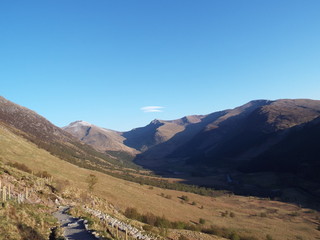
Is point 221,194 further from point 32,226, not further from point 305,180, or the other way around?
point 32,226

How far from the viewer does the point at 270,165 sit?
503 feet

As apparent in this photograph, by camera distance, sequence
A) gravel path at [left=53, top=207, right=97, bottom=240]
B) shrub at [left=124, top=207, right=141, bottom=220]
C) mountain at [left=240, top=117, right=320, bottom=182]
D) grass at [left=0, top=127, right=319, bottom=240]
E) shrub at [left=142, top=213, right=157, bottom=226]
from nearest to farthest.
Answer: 1. gravel path at [left=53, top=207, right=97, bottom=240]
2. shrub at [left=124, top=207, right=141, bottom=220]
3. shrub at [left=142, top=213, right=157, bottom=226]
4. grass at [left=0, top=127, right=319, bottom=240]
5. mountain at [left=240, top=117, right=320, bottom=182]

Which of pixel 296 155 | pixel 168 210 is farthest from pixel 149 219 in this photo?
pixel 296 155

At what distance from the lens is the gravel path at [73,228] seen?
17.1 m

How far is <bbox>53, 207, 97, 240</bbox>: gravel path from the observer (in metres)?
17.1

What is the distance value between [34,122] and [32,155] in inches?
5351

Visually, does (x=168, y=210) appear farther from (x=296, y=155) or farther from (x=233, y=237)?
(x=296, y=155)

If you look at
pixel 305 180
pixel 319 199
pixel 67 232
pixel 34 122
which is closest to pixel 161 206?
pixel 67 232

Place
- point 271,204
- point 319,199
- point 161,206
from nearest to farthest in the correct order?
point 161,206 < point 271,204 < point 319,199

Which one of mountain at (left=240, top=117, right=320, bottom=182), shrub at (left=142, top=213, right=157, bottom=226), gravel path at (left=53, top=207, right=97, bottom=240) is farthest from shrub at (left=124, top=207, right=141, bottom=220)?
mountain at (left=240, top=117, right=320, bottom=182)

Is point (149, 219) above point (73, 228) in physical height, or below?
below

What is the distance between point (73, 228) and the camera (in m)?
18.8

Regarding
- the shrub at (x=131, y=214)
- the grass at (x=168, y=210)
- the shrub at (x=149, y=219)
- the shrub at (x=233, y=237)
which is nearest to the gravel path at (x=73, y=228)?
the shrub at (x=131, y=214)

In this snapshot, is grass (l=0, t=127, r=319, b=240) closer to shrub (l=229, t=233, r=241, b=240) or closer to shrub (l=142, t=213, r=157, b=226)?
shrub (l=142, t=213, r=157, b=226)
